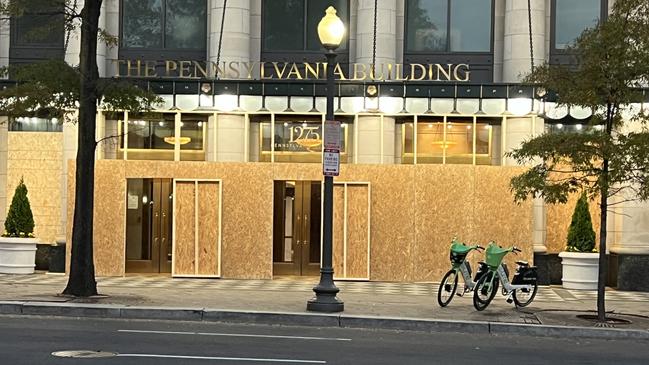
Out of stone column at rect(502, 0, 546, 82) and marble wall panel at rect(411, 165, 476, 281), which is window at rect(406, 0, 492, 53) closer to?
stone column at rect(502, 0, 546, 82)

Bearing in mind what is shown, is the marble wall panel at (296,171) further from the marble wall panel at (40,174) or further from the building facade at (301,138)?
the marble wall panel at (40,174)

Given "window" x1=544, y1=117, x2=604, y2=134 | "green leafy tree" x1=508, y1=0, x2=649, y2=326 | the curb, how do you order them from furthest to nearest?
"window" x1=544, y1=117, x2=604, y2=134 → "green leafy tree" x1=508, y1=0, x2=649, y2=326 → the curb

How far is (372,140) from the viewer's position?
2389cm

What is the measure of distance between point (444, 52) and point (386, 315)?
10326mm

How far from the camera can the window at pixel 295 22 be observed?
970 inches

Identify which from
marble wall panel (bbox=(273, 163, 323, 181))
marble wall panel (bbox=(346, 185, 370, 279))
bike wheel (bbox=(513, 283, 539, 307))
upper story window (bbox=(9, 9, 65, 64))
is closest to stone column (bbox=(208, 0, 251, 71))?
marble wall panel (bbox=(273, 163, 323, 181))

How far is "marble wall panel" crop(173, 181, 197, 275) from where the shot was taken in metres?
22.6

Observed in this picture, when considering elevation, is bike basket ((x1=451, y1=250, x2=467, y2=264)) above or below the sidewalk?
above

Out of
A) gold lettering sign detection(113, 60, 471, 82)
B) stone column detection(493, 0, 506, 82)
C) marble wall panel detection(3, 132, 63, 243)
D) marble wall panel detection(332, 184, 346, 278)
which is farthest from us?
marble wall panel detection(3, 132, 63, 243)

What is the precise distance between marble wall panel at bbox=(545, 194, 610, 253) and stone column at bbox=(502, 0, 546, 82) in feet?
11.5

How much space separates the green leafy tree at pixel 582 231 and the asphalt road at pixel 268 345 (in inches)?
316

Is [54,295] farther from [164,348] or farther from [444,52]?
[444,52]

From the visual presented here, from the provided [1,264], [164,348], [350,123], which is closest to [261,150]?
[350,123]

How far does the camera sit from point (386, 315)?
16.0 meters
